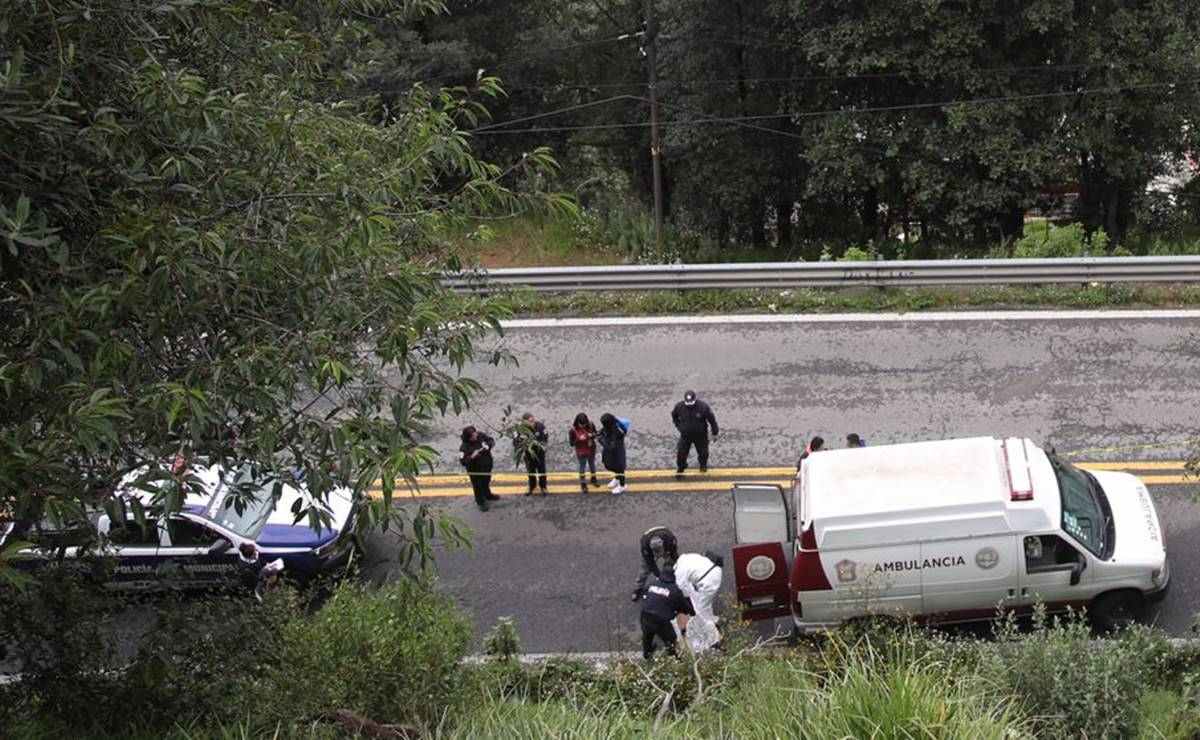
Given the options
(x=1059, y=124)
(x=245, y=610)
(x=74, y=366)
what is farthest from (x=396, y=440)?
(x=1059, y=124)

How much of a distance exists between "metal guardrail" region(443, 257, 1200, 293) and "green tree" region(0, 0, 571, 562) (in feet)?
34.9

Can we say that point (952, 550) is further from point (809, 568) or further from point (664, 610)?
point (664, 610)

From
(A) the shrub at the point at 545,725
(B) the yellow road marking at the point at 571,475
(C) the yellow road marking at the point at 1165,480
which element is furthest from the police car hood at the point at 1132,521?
(A) the shrub at the point at 545,725

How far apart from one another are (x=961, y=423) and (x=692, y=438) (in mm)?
3325

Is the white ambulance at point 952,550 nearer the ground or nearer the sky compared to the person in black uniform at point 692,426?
nearer the ground

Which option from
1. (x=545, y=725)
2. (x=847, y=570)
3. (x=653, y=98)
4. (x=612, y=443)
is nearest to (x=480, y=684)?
(x=545, y=725)

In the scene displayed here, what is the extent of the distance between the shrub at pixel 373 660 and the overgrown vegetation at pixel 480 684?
0.01 meters

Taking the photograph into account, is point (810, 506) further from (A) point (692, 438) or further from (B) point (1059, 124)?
(B) point (1059, 124)

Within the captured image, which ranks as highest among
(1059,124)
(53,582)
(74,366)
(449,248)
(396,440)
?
(1059,124)

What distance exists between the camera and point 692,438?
13.2m

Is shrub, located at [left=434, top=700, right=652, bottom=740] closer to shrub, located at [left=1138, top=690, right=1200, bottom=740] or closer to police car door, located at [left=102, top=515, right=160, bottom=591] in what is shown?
police car door, located at [left=102, top=515, right=160, bottom=591]

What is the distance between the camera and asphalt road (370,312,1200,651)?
11.8 metres

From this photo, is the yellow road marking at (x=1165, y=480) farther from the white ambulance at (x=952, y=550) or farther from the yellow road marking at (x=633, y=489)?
the white ambulance at (x=952, y=550)

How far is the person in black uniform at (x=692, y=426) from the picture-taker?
42.7ft
